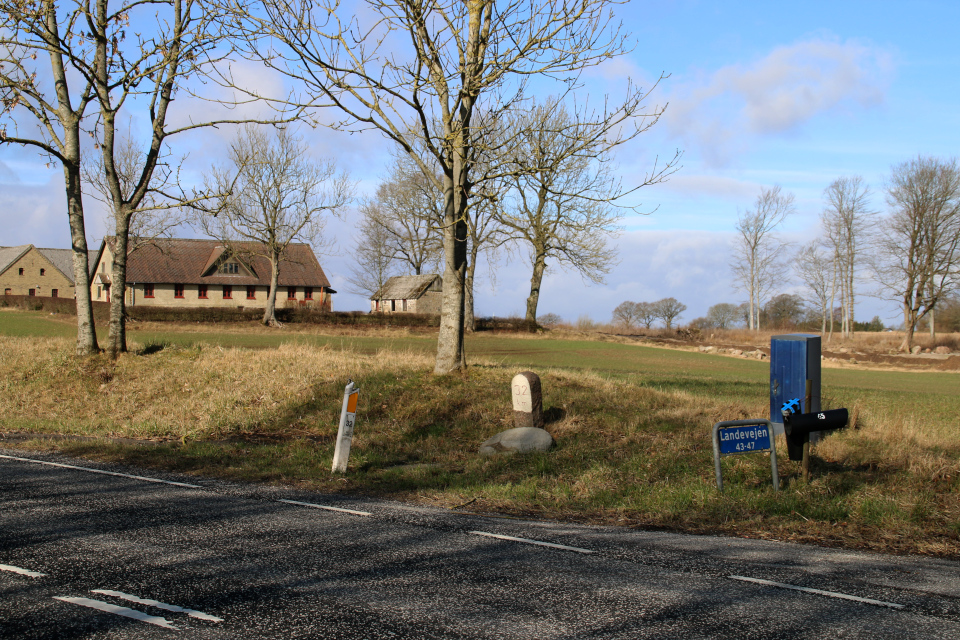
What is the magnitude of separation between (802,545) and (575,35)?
9899 mm

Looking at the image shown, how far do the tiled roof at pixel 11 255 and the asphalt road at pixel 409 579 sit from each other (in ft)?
318

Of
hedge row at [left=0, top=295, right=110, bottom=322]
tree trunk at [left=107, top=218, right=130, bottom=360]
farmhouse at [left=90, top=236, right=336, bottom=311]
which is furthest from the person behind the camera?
farmhouse at [left=90, top=236, right=336, bottom=311]

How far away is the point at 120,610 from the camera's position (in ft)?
14.0

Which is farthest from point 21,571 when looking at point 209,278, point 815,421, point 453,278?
point 209,278

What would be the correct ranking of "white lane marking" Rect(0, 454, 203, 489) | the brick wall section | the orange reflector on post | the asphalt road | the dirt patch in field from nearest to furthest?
the asphalt road → "white lane marking" Rect(0, 454, 203, 489) → the orange reflector on post → the dirt patch in field → the brick wall section

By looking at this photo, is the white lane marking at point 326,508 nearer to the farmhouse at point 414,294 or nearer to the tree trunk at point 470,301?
the tree trunk at point 470,301

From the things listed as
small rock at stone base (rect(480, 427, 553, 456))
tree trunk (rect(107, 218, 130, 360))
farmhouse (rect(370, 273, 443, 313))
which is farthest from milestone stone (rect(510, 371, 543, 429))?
farmhouse (rect(370, 273, 443, 313))

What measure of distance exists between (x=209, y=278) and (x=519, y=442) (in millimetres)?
64975

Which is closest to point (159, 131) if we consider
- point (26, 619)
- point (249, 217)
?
point (26, 619)

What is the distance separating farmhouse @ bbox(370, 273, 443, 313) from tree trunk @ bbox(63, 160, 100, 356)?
179ft

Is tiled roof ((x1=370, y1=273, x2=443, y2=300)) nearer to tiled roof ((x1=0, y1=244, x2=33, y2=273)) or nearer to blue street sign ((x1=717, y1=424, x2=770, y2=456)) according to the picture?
tiled roof ((x1=0, y1=244, x2=33, y2=273))

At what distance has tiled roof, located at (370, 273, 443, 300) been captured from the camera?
248 ft

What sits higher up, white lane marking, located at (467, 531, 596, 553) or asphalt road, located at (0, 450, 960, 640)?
asphalt road, located at (0, 450, 960, 640)

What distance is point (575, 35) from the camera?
1340 cm
